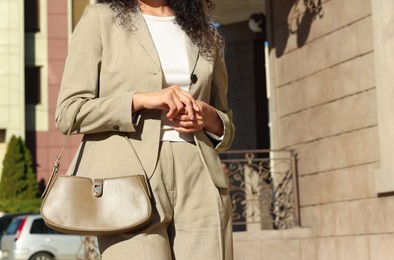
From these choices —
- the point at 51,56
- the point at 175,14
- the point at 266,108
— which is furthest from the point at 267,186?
the point at 51,56

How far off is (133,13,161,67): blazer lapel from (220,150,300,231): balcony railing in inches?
359

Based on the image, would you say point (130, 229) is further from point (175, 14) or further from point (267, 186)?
point (267, 186)

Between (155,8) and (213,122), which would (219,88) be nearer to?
(213,122)

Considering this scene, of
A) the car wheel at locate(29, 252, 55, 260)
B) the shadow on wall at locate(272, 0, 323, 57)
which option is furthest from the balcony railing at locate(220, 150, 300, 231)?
the car wheel at locate(29, 252, 55, 260)

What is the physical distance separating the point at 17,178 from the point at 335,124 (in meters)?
25.3

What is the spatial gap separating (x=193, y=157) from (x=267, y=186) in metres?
9.91

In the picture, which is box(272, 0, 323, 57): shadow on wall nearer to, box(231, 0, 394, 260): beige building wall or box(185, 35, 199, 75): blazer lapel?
box(231, 0, 394, 260): beige building wall

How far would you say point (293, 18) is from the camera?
43.8 ft

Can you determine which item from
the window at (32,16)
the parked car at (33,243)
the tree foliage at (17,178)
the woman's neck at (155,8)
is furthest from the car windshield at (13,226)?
the woman's neck at (155,8)

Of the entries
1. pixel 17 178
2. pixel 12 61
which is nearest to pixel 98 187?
pixel 17 178

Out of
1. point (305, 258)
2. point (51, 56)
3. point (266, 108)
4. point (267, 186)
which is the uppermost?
point (51, 56)

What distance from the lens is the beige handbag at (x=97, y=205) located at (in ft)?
11.7

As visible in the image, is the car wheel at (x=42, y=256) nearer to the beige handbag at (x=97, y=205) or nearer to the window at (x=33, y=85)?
the window at (x=33, y=85)

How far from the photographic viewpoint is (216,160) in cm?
388
